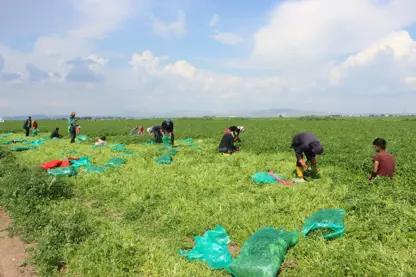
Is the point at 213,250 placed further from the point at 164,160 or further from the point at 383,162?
the point at 164,160

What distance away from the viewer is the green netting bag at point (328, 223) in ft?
16.2

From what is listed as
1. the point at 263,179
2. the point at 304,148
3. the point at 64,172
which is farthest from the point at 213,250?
the point at 64,172

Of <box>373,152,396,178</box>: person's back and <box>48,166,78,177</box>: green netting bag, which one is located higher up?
<box>373,152,396,178</box>: person's back

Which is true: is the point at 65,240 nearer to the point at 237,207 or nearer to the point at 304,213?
the point at 237,207

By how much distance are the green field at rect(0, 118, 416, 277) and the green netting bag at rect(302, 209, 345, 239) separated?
0.14 meters

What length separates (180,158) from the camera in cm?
1239

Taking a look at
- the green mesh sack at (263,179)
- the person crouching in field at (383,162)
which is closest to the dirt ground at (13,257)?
the green mesh sack at (263,179)

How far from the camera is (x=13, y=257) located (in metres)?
4.79

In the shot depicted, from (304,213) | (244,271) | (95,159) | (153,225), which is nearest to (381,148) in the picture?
(304,213)

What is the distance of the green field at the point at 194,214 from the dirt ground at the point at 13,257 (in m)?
0.18

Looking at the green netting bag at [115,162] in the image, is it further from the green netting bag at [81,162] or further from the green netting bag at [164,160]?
the green netting bag at [164,160]

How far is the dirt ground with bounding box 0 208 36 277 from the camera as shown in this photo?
4.39m

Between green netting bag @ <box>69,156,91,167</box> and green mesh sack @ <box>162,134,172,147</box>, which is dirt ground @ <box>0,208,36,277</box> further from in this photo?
green mesh sack @ <box>162,134,172,147</box>

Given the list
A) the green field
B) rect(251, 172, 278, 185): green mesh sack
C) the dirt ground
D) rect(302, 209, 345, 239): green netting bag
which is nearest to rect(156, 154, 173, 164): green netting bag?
the green field
